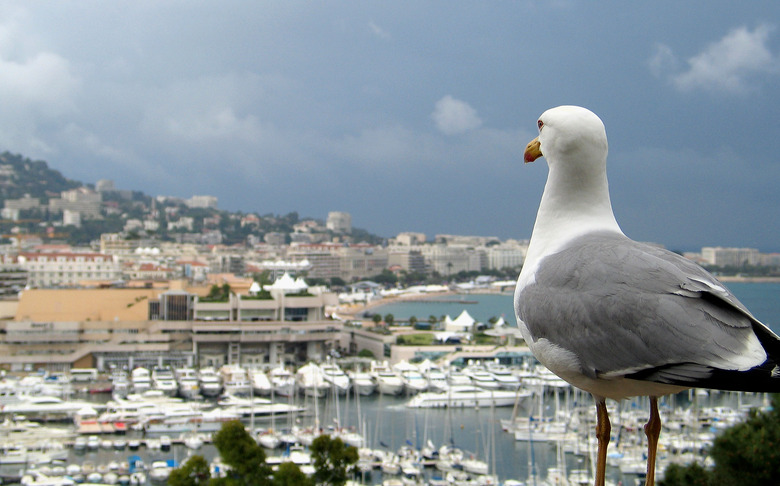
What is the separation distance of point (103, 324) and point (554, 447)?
11602mm

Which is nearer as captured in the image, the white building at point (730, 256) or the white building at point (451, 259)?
the white building at point (730, 256)

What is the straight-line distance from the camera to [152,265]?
32906 mm

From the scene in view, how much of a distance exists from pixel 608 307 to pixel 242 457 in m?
6.86

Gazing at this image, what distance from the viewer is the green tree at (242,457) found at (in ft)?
24.7

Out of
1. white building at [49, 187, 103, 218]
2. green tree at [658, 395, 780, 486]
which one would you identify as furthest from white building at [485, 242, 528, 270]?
green tree at [658, 395, 780, 486]

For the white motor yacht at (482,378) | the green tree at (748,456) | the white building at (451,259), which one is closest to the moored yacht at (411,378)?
the white motor yacht at (482,378)

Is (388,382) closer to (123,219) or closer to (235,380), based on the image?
(235,380)

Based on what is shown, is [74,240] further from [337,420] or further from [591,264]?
[591,264]

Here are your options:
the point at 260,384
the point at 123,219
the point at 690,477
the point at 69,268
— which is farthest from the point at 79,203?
the point at 690,477

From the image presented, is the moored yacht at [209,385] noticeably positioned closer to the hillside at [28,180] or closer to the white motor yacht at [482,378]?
the white motor yacht at [482,378]

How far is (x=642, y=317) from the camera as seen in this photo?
1112 mm

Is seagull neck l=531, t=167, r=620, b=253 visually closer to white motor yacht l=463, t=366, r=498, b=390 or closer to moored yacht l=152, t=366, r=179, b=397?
moored yacht l=152, t=366, r=179, b=397

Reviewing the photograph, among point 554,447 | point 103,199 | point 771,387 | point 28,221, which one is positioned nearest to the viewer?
point 771,387

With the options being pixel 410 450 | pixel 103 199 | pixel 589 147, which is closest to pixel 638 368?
pixel 589 147
